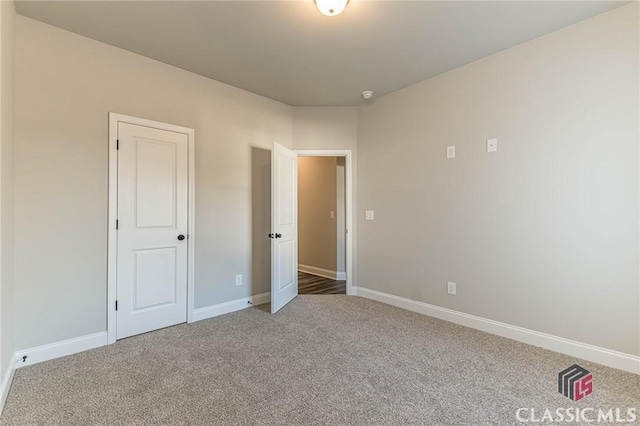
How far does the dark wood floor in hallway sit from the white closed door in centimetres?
194

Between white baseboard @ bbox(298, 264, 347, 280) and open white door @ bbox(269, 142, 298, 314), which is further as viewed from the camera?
white baseboard @ bbox(298, 264, 347, 280)

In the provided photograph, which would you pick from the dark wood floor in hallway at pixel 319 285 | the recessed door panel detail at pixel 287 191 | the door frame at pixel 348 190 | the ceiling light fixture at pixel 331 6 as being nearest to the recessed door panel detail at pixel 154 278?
the recessed door panel detail at pixel 287 191

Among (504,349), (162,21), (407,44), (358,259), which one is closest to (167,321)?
(358,259)

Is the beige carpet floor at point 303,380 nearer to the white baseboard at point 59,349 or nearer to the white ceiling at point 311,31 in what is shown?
the white baseboard at point 59,349

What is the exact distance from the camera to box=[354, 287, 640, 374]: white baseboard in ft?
7.29

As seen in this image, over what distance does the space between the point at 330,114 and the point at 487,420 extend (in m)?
3.70

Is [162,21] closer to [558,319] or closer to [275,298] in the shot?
[275,298]

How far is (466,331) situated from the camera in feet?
9.61

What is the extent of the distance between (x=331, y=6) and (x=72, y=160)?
2383mm

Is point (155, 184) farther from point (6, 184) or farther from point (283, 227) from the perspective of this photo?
point (283, 227)

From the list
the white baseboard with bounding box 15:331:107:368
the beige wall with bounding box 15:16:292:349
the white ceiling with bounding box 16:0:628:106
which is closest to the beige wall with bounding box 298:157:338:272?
the white ceiling with bounding box 16:0:628:106

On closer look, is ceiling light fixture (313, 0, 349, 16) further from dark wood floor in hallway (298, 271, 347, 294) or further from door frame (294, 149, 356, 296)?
dark wood floor in hallway (298, 271, 347, 294)

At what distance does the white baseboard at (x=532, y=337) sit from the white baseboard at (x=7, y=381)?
3.44 m

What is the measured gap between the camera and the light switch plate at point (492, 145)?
286 centimetres
